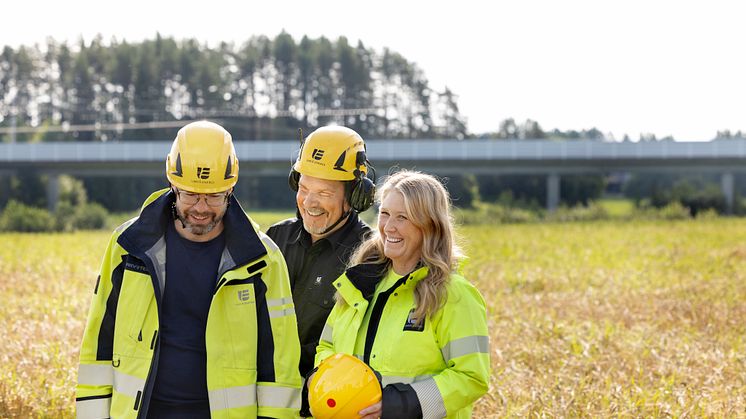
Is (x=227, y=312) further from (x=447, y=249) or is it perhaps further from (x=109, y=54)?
(x=109, y=54)

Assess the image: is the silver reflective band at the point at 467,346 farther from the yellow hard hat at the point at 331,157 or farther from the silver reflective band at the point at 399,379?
the yellow hard hat at the point at 331,157

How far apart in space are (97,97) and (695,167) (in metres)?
56.1

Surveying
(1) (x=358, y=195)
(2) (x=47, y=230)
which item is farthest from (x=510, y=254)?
(2) (x=47, y=230)

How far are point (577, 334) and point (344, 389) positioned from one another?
710cm

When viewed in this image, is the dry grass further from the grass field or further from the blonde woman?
the blonde woman

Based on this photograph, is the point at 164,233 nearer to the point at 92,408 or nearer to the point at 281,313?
the point at 281,313

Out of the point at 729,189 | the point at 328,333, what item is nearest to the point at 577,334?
the point at 328,333

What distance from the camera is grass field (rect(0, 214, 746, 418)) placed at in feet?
23.2

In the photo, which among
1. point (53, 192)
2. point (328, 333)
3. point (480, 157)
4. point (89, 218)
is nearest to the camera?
point (328, 333)

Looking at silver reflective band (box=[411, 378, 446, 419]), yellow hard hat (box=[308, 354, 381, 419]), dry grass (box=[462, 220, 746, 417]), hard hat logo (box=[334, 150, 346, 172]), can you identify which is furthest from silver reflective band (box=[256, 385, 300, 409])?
dry grass (box=[462, 220, 746, 417])

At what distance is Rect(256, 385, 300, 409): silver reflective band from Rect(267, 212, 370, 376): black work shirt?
79 cm

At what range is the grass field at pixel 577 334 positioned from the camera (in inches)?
278

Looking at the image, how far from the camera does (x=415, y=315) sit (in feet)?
12.6

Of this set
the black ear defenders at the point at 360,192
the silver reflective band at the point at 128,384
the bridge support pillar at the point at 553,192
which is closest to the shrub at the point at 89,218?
the bridge support pillar at the point at 553,192
